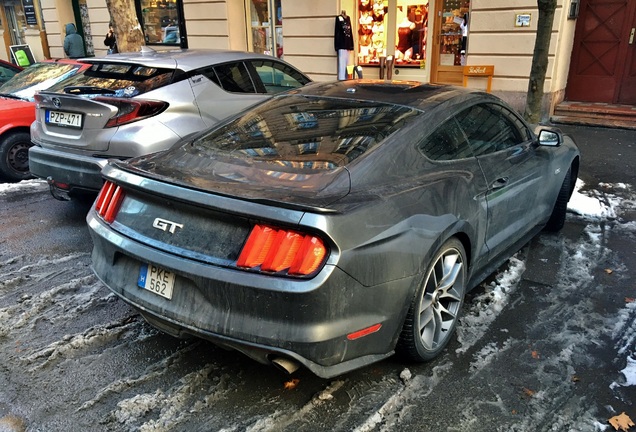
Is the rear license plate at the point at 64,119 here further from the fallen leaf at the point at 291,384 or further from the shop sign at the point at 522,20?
the shop sign at the point at 522,20

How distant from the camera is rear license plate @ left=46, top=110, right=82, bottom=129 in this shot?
4.93 m

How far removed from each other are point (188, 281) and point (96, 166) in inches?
108

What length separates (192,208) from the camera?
2.59m

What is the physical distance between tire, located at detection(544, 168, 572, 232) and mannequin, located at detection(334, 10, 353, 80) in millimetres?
8435

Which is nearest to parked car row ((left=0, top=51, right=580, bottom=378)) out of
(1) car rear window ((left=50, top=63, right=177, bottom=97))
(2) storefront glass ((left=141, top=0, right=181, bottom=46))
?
(1) car rear window ((left=50, top=63, right=177, bottom=97))

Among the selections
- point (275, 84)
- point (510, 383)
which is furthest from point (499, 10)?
point (510, 383)

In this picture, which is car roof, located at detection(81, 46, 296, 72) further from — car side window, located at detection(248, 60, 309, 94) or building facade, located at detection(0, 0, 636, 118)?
building facade, located at detection(0, 0, 636, 118)

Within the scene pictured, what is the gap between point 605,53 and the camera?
33.3 ft

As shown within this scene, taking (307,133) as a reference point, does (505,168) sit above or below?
below

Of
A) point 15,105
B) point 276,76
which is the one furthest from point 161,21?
point 276,76

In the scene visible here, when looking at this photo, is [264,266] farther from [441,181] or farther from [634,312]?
[634,312]

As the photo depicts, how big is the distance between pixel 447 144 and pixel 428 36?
9.69 m

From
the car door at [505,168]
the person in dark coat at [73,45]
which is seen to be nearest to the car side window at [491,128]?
the car door at [505,168]

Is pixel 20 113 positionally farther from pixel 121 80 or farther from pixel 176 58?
pixel 176 58
